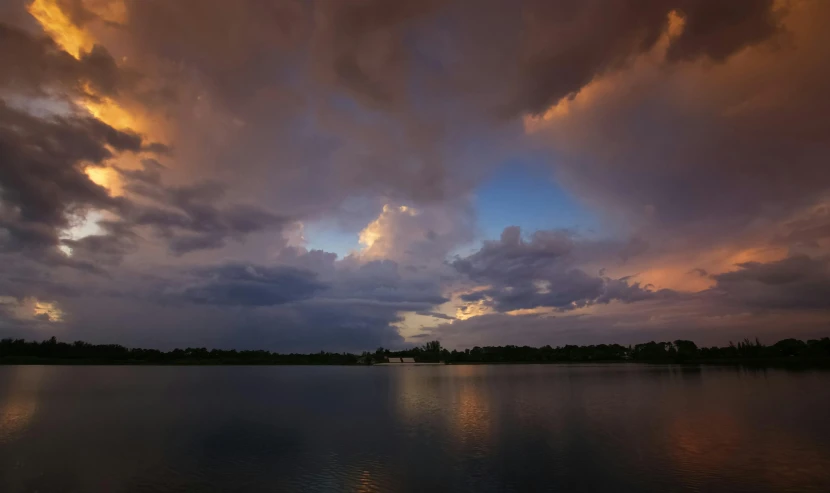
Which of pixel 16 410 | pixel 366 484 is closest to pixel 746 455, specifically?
pixel 366 484

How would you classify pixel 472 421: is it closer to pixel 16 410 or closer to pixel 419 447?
pixel 419 447

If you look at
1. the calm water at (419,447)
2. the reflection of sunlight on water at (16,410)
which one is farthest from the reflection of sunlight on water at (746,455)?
the reflection of sunlight on water at (16,410)

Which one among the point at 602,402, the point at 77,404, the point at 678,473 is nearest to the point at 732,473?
the point at 678,473

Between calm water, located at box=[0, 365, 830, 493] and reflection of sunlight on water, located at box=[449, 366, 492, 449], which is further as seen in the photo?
reflection of sunlight on water, located at box=[449, 366, 492, 449]

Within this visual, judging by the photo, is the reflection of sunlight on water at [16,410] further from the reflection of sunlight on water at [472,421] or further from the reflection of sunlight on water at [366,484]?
the reflection of sunlight on water at [472,421]

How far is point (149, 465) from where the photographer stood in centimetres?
2877

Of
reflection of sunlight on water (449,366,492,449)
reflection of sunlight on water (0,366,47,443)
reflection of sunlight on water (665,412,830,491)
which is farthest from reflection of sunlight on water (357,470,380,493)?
reflection of sunlight on water (0,366,47,443)

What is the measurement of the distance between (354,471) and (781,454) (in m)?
30.5

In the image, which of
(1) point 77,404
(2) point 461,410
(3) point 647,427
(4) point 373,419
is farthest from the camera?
(1) point 77,404

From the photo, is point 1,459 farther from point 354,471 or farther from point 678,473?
point 678,473

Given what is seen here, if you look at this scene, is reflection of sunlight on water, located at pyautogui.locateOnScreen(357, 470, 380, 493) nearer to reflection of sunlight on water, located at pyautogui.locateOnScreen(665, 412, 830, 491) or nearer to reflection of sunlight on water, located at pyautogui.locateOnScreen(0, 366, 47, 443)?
reflection of sunlight on water, located at pyautogui.locateOnScreen(665, 412, 830, 491)

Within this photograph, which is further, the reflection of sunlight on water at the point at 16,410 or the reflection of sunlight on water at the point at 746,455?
the reflection of sunlight on water at the point at 16,410

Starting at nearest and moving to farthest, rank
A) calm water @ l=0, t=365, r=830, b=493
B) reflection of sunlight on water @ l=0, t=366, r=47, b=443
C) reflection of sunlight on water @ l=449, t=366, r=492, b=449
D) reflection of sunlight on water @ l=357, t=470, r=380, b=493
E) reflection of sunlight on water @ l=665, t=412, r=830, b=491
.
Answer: reflection of sunlight on water @ l=357, t=470, r=380, b=493 < calm water @ l=0, t=365, r=830, b=493 < reflection of sunlight on water @ l=665, t=412, r=830, b=491 < reflection of sunlight on water @ l=449, t=366, r=492, b=449 < reflection of sunlight on water @ l=0, t=366, r=47, b=443

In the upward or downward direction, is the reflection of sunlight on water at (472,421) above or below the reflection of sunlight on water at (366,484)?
above
